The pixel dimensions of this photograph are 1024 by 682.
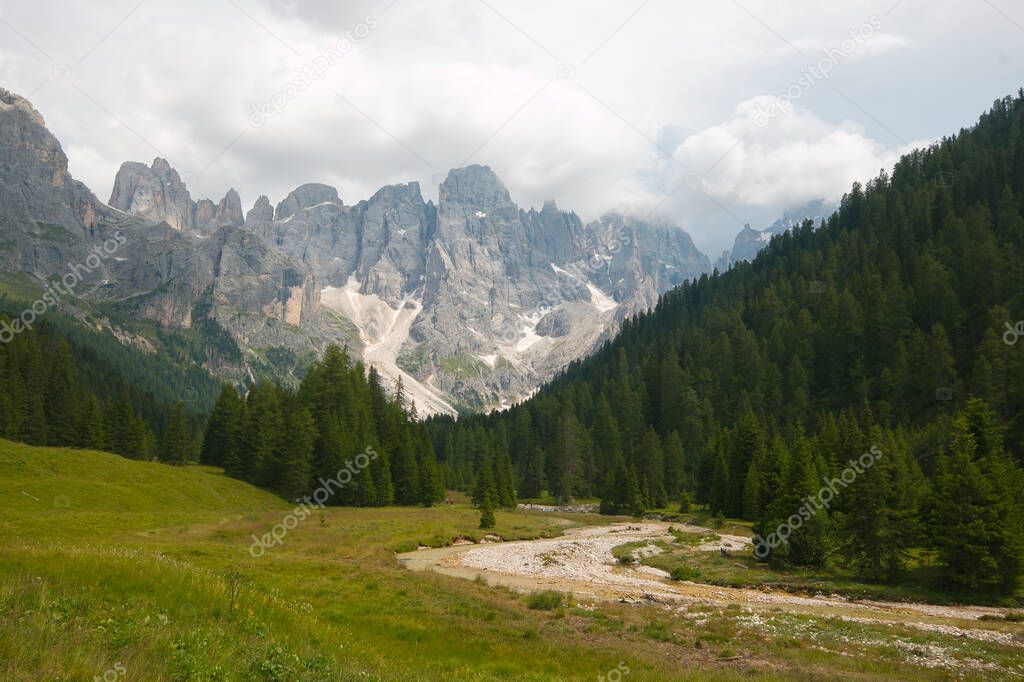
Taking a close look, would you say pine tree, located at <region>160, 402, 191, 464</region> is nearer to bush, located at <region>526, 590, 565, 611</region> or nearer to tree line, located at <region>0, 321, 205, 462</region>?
tree line, located at <region>0, 321, 205, 462</region>

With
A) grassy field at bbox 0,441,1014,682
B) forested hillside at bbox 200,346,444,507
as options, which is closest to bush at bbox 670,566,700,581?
grassy field at bbox 0,441,1014,682

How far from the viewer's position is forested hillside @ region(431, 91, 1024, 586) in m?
43.4

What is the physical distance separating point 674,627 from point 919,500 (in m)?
28.1

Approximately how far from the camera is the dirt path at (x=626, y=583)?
107 feet

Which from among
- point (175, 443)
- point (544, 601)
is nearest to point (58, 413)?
point (175, 443)

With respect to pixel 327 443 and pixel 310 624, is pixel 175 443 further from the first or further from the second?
pixel 310 624

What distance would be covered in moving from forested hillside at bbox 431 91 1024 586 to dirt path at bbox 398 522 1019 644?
651 centimetres

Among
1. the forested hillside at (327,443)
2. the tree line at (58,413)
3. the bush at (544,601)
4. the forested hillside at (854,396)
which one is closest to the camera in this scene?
the bush at (544,601)

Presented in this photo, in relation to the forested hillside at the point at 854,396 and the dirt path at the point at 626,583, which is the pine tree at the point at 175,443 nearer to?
the forested hillside at the point at 854,396

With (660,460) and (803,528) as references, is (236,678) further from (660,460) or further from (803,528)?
(660,460)

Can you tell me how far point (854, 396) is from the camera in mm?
105688

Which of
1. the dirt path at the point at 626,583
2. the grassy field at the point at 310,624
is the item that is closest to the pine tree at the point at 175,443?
the grassy field at the point at 310,624

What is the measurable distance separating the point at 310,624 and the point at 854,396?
110 m

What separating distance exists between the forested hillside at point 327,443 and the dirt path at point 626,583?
3305cm
